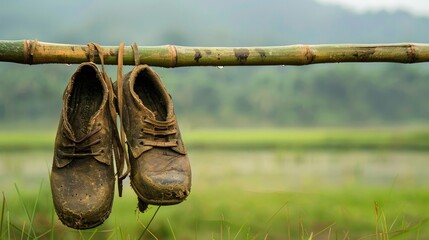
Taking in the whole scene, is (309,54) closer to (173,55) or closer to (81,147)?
(173,55)

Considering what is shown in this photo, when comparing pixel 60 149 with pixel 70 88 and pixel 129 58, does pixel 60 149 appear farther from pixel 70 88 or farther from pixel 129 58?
pixel 129 58

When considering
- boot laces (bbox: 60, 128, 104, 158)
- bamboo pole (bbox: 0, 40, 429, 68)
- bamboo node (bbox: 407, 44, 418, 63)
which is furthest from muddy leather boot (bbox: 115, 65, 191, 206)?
bamboo node (bbox: 407, 44, 418, 63)

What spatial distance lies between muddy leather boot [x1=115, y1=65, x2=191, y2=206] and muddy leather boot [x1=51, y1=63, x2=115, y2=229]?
0.08 meters

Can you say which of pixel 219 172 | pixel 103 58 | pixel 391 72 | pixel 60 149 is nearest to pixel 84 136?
pixel 60 149

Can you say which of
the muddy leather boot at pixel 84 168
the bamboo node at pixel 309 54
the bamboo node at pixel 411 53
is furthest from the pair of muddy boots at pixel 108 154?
the bamboo node at pixel 411 53

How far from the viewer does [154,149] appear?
2.08m

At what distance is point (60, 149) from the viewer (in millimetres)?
2045

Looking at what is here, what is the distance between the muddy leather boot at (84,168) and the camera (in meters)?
1.97

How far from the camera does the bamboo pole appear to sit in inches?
91.6

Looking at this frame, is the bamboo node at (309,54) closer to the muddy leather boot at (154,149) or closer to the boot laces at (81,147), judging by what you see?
the muddy leather boot at (154,149)

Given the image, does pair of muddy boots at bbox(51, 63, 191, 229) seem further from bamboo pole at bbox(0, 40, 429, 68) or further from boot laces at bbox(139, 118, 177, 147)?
bamboo pole at bbox(0, 40, 429, 68)

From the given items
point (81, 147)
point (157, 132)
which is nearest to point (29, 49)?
point (81, 147)

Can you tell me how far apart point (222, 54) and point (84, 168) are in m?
0.74

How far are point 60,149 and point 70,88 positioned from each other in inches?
7.8
